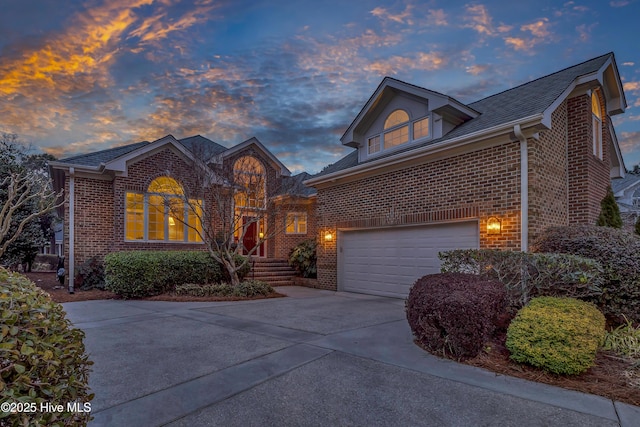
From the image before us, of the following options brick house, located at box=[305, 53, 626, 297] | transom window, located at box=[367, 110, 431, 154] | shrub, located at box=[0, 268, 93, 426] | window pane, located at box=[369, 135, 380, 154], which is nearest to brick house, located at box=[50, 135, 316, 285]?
brick house, located at box=[305, 53, 626, 297]

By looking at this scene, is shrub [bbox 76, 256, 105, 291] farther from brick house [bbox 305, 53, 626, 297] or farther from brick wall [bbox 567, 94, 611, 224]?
brick wall [bbox 567, 94, 611, 224]

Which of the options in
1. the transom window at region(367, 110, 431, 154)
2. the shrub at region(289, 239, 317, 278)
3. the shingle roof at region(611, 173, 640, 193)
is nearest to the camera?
the transom window at region(367, 110, 431, 154)

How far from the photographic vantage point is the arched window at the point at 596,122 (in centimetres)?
935

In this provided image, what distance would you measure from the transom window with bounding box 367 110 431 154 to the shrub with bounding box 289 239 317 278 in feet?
14.6

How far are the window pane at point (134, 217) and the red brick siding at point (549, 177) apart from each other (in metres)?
12.1

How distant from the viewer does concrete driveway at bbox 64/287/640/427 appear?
3.08 meters

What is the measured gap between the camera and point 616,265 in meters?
5.62

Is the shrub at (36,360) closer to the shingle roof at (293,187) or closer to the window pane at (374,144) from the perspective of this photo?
the window pane at (374,144)

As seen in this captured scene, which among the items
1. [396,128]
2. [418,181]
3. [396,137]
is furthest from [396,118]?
[418,181]

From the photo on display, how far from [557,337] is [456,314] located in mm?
1085

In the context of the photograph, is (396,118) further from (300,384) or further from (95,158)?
(95,158)

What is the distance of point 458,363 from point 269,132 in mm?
15581

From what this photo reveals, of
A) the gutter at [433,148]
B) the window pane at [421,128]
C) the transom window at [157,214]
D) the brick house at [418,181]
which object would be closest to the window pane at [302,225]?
the brick house at [418,181]

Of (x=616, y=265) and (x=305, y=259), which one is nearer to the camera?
(x=616, y=265)
